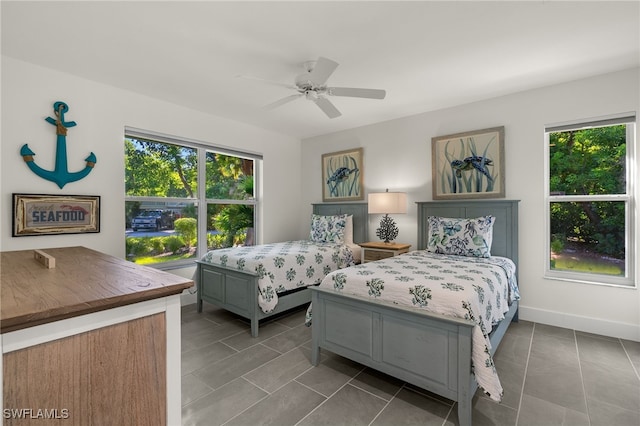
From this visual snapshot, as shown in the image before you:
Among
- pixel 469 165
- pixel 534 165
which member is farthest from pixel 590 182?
pixel 469 165

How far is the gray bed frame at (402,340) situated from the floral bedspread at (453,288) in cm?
5

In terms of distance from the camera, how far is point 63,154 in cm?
287

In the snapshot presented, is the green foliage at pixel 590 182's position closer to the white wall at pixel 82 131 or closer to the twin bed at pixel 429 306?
the twin bed at pixel 429 306

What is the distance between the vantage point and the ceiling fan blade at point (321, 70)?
213cm

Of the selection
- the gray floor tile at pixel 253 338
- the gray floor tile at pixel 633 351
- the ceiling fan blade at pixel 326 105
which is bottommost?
the gray floor tile at pixel 253 338

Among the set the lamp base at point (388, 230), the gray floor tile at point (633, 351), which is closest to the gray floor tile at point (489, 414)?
the gray floor tile at point (633, 351)

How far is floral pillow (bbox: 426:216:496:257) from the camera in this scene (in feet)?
9.99

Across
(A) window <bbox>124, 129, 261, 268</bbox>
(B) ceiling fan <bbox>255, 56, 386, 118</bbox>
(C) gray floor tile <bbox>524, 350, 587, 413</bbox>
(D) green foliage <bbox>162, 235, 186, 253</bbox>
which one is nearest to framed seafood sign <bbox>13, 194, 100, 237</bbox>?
(A) window <bbox>124, 129, 261, 268</bbox>

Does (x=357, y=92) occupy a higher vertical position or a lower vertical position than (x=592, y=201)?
higher

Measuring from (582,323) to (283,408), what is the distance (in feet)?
10.1

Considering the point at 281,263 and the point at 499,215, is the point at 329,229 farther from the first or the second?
the point at 499,215

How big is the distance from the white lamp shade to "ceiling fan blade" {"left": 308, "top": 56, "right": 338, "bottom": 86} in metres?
1.85

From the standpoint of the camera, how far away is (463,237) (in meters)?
3.14

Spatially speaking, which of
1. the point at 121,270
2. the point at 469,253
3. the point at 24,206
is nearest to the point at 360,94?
the point at 469,253
